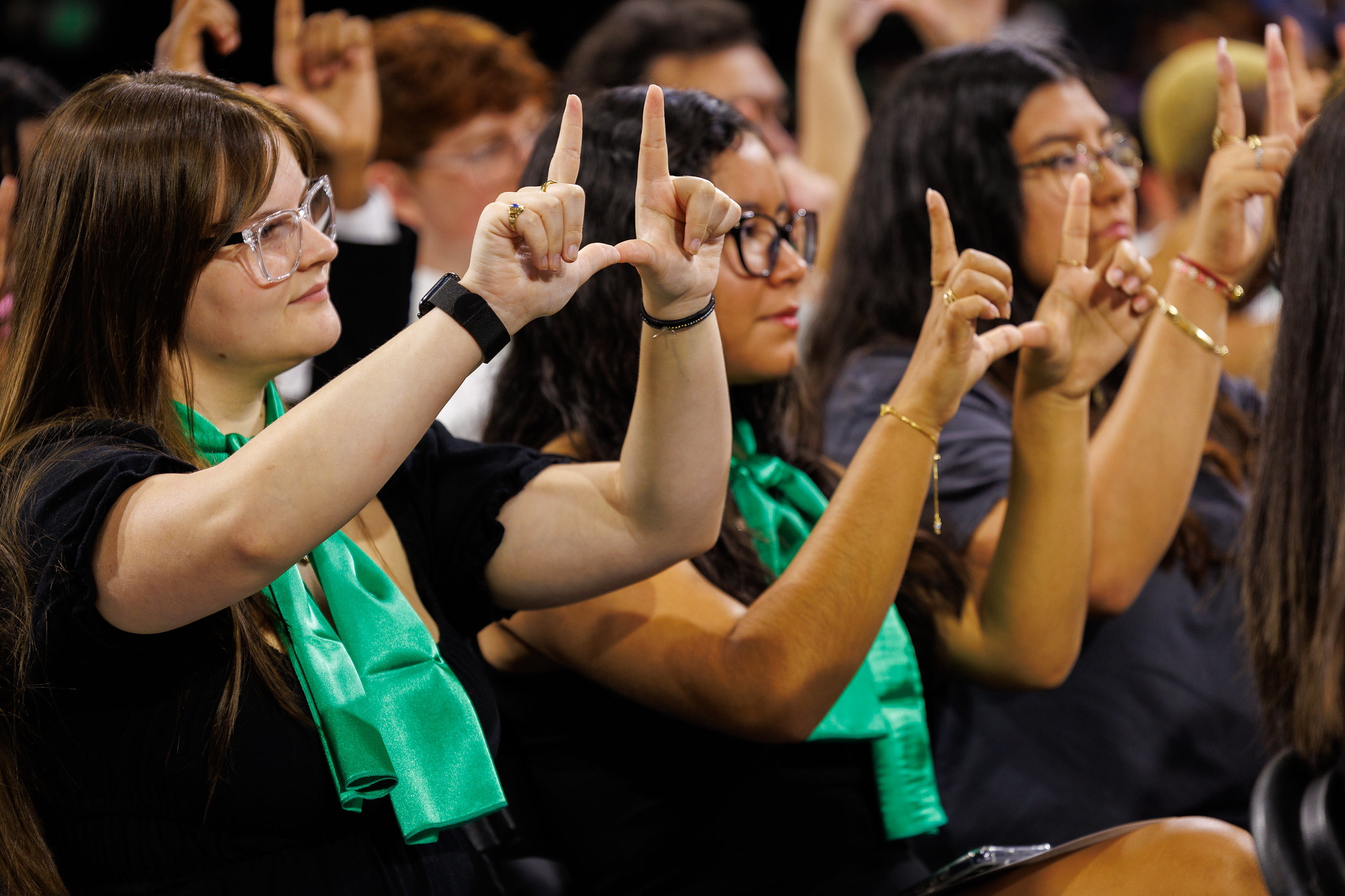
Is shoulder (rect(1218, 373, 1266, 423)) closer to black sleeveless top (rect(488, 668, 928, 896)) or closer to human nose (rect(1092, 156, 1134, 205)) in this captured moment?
human nose (rect(1092, 156, 1134, 205))

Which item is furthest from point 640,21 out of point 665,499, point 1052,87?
point 665,499

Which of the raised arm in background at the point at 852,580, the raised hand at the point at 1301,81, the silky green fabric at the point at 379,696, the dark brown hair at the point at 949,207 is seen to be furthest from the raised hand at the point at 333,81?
the raised hand at the point at 1301,81

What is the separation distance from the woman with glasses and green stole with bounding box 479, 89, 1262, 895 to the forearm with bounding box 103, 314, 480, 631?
1.64 ft

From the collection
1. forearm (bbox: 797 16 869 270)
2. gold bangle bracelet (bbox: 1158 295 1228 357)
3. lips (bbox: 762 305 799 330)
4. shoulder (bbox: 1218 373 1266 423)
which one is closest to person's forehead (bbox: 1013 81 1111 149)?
gold bangle bracelet (bbox: 1158 295 1228 357)

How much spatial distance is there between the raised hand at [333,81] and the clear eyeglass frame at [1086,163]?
1216 millimetres

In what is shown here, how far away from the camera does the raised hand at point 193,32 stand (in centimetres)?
184

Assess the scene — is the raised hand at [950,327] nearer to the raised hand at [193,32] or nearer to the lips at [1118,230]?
the lips at [1118,230]

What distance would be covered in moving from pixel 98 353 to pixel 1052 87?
150 cm

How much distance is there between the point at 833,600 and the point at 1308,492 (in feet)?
1.62

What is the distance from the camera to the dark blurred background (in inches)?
161

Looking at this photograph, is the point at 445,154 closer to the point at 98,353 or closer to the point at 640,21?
the point at 640,21

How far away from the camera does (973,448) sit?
6.08 feet

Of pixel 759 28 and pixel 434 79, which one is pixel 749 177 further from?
pixel 759 28

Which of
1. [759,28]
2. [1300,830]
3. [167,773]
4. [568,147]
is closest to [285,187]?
[568,147]
